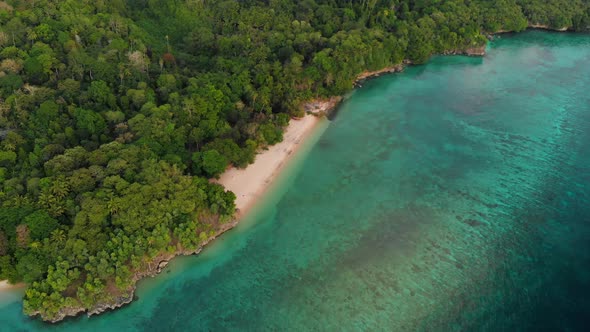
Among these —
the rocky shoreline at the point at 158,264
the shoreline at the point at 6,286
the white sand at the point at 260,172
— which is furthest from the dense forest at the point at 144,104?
the white sand at the point at 260,172

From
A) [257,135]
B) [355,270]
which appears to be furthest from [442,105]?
[355,270]

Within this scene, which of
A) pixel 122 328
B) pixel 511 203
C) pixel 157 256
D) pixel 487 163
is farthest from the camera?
pixel 487 163

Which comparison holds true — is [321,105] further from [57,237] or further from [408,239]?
[57,237]

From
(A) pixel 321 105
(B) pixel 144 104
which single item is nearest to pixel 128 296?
(B) pixel 144 104

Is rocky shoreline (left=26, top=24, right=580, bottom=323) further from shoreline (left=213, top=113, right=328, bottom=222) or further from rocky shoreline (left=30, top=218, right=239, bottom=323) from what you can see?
shoreline (left=213, top=113, right=328, bottom=222)

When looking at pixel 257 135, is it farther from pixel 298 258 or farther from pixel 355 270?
pixel 355 270

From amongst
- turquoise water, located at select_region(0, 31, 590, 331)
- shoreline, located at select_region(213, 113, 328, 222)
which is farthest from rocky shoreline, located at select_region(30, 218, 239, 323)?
shoreline, located at select_region(213, 113, 328, 222)

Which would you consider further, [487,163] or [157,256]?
[487,163]

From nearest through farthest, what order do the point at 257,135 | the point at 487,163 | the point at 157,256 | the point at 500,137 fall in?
the point at 157,256, the point at 257,135, the point at 487,163, the point at 500,137
